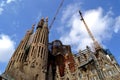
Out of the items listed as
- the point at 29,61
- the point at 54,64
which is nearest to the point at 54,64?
the point at 54,64

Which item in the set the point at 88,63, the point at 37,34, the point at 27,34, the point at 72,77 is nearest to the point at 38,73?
the point at 72,77

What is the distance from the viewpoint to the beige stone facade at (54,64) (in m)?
33.7

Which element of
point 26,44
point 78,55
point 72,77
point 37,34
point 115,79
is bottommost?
point 115,79

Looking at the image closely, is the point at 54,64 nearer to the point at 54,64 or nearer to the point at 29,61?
the point at 54,64

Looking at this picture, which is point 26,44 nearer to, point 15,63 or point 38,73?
point 15,63

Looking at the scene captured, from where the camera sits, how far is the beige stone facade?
33.7m

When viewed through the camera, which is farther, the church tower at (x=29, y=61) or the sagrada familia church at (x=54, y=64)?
the church tower at (x=29, y=61)

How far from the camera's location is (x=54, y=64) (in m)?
48.2

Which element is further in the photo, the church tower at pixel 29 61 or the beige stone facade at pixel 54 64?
the church tower at pixel 29 61

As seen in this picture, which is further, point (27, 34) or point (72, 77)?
point (27, 34)

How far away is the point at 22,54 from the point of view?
139 feet

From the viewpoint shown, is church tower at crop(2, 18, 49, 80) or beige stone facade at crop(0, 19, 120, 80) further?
church tower at crop(2, 18, 49, 80)

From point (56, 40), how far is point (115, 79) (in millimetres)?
30685

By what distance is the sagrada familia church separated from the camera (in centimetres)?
3369
